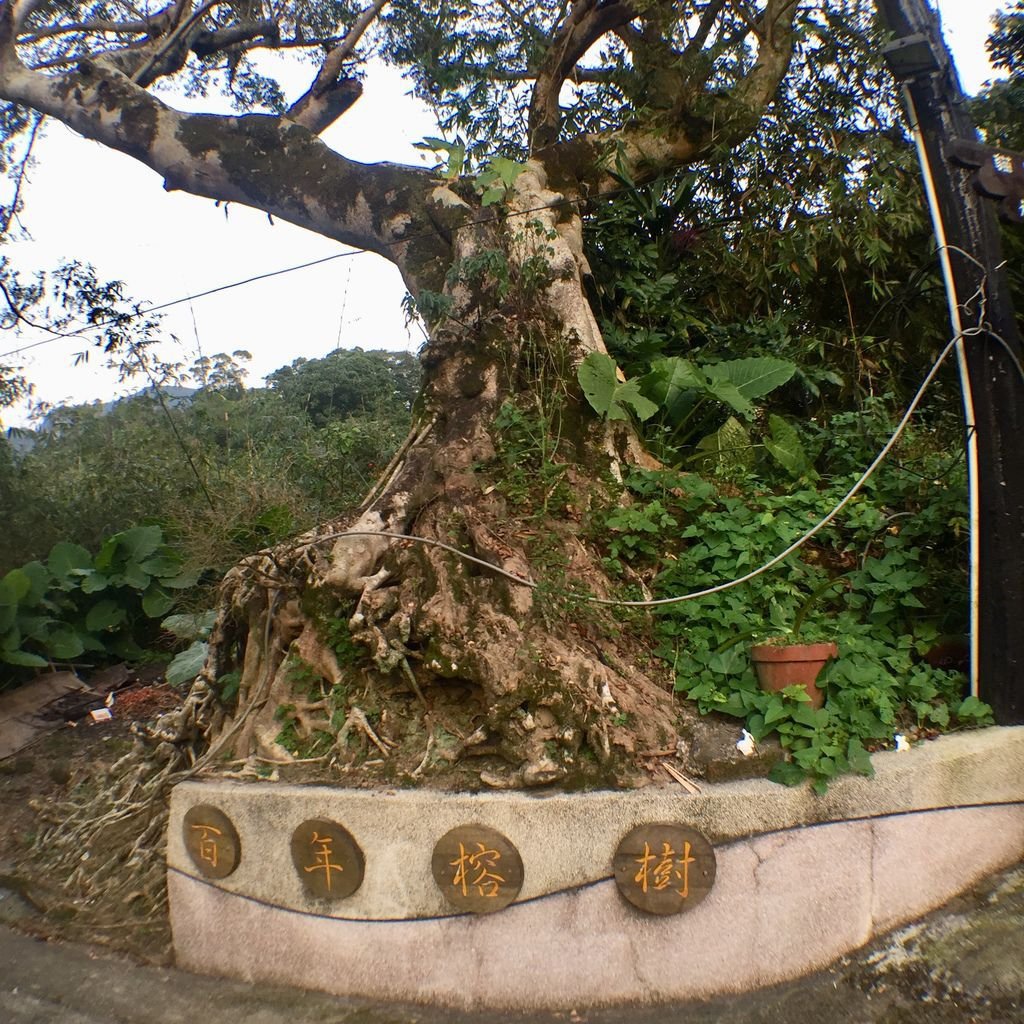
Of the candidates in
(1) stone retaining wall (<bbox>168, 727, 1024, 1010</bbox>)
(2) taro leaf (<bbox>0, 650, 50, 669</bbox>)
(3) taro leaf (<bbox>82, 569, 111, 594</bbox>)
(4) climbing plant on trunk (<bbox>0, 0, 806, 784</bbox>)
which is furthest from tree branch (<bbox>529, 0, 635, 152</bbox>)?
(1) stone retaining wall (<bbox>168, 727, 1024, 1010</bbox>)

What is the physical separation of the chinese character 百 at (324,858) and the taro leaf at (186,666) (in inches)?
90.0

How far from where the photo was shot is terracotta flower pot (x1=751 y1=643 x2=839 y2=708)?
3.44m

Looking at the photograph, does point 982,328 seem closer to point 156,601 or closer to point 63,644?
point 156,601

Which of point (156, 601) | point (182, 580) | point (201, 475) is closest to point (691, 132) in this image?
point (201, 475)

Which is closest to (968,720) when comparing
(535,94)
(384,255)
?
(384,255)

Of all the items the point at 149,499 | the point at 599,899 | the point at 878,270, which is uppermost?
the point at 878,270

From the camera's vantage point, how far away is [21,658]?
602 cm

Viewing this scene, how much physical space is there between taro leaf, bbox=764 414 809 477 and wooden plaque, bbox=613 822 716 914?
2.35 metres

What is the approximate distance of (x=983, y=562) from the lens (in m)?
3.67

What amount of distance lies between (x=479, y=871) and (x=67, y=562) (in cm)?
496

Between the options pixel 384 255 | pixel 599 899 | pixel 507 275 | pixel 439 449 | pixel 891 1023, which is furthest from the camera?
pixel 384 255

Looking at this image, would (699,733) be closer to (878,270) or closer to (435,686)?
(435,686)

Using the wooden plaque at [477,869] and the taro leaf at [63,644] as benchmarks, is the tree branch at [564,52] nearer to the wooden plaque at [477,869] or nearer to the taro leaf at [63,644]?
the taro leaf at [63,644]

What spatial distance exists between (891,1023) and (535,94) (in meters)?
6.40
